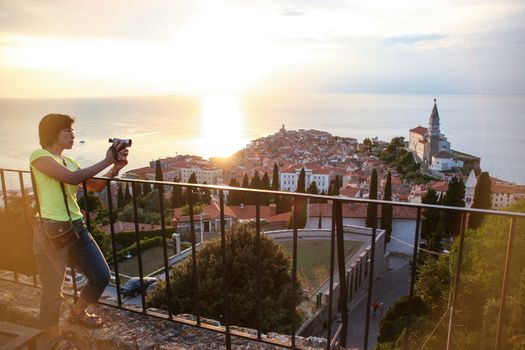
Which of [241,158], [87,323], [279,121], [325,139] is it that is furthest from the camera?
[279,121]

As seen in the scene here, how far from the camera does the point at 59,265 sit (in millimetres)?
2357

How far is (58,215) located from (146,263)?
796 inches

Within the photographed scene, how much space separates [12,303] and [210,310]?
315 inches

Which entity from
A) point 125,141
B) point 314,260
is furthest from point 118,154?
point 314,260

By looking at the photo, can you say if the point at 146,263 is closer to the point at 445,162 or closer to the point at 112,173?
the point at 112,173

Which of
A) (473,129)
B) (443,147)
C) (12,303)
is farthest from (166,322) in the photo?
(473,129)

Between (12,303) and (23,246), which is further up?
(12,303)

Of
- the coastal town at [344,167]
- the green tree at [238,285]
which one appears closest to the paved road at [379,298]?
the green tree at [238,285]


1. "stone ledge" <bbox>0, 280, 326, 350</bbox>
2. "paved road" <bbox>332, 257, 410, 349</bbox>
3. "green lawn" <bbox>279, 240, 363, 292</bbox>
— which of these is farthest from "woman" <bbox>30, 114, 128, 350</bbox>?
"green lawn" <bbox>279, 240, 363, 292</bbox>

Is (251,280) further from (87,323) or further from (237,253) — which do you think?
(87,323)

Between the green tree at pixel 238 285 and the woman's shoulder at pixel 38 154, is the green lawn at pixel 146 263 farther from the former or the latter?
the woman's shoulder at pixel 38 154

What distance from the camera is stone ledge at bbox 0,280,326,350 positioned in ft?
8.31

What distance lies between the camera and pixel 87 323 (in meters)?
2.66

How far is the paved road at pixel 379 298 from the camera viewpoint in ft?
53.6
